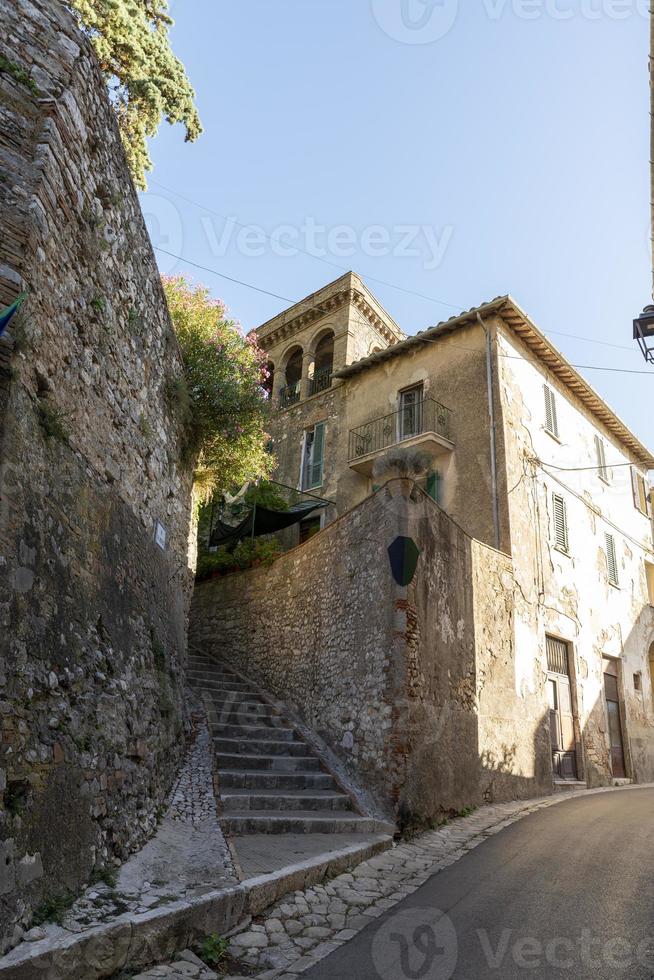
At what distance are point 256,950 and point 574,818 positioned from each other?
19.0 ft

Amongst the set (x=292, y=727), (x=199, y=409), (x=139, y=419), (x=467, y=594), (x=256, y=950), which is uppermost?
(x=199, y=409)

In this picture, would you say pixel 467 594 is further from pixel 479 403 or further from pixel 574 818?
pixel 479 403

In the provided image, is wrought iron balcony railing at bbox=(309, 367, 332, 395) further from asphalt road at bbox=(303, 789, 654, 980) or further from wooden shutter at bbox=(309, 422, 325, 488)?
asphalt road at bbox=(303, 789, 654, 980)

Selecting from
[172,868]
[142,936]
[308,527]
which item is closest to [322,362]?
[308,527]

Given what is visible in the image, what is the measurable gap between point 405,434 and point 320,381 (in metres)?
4.90

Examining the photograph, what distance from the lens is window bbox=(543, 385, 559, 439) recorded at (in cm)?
1523

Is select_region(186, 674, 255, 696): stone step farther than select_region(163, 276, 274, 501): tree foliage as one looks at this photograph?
Yes

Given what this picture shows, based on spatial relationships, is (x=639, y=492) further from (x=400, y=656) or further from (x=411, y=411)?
(x=400, y=656)

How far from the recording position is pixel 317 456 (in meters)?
18.0

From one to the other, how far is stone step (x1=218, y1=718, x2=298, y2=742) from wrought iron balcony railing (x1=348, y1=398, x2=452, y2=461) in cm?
749

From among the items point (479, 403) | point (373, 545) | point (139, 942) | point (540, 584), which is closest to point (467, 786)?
point (373, 545)

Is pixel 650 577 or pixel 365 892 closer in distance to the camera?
pixel 365 892

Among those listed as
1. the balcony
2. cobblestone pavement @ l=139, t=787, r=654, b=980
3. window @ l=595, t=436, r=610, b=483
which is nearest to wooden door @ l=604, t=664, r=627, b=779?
window @ l=595, t=436, r=610, b=483

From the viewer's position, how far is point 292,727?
8.92m
